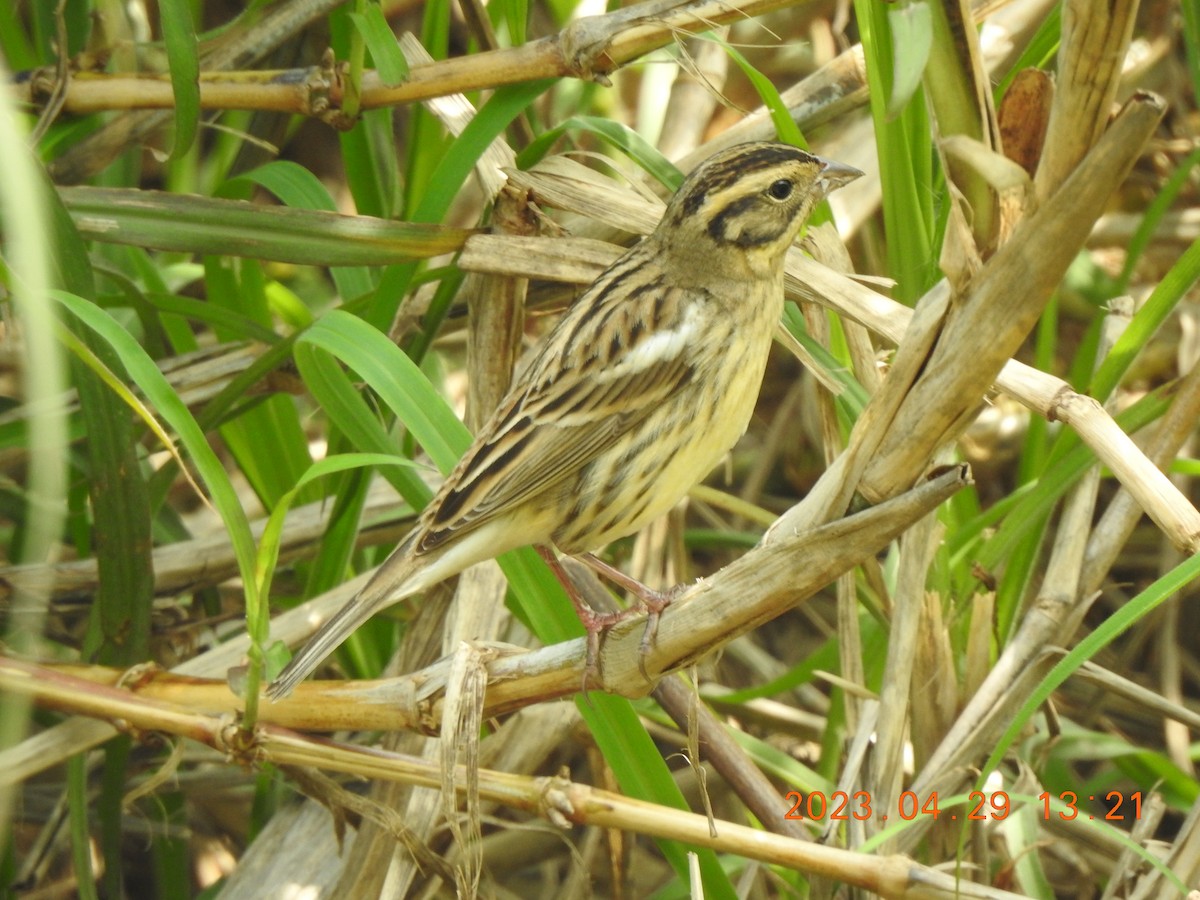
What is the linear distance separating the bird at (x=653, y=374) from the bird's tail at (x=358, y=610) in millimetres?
70

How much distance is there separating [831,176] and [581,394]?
0.74 m

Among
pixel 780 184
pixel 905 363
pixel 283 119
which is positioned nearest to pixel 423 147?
pixel 283 119

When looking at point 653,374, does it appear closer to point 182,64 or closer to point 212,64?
point 182,64

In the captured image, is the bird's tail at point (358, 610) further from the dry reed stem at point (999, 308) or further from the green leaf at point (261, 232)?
the dry reed stem at point (999, 308)

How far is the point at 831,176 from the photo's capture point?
3.06 metres

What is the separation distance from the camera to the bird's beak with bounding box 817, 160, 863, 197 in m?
3.04

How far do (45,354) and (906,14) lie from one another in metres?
1.10

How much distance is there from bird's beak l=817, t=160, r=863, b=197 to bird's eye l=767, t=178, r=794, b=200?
7cm

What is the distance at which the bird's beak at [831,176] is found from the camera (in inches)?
120
